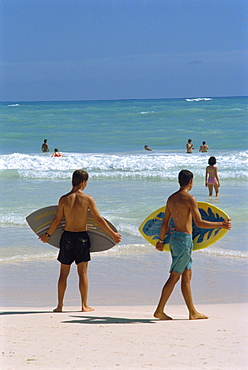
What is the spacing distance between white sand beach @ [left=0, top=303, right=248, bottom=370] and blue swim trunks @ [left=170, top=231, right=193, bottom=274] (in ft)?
1.64

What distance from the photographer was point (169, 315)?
5027mm

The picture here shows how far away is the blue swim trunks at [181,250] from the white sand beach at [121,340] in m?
0.50

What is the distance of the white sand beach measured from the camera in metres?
3.37

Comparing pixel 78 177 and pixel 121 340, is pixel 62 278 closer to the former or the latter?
pixel 78 177

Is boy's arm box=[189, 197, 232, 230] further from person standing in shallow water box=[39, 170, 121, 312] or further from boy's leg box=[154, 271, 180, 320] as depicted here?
person standing in shallow water box=[39, 170, 121, 312]

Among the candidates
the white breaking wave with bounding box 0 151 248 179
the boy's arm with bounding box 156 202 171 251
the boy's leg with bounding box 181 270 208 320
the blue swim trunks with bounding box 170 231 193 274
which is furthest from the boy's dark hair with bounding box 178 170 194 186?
the white breaking wave with bounding box 0 151 248 179

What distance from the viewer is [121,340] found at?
389 centimetres

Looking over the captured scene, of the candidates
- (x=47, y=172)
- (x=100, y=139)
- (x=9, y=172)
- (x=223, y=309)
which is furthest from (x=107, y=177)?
(x=100, y=139)

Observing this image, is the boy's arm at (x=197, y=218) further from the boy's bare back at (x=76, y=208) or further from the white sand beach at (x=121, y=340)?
the boy's bare back at (x=76, y=208)

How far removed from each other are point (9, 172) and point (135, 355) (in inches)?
669

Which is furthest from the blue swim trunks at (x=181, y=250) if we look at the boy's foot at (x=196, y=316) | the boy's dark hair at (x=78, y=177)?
the boy's dark hair at (x=78, y=177)

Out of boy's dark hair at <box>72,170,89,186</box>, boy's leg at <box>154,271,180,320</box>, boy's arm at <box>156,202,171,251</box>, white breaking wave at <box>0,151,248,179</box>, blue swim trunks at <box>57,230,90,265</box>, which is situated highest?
white breaking wave at <box>0,151,248,179</box>

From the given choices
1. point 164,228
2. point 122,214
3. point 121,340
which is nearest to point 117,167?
point 122,214

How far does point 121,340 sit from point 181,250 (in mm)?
1058
